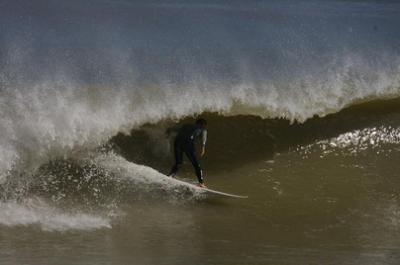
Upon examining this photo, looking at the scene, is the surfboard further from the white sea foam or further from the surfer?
the white sea foam

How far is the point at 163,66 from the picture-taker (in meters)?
15.0

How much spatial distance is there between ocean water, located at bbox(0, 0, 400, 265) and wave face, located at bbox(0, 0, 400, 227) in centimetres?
4

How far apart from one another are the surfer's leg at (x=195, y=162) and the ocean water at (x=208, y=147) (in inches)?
13.9

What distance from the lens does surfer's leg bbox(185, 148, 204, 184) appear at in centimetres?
1099

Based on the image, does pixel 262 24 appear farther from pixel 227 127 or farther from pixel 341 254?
pixel 341 254

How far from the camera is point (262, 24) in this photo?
18.7 meters

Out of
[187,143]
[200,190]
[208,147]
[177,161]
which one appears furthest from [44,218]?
[208,147]

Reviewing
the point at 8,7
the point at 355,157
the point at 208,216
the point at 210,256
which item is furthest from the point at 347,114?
the point at 8,7

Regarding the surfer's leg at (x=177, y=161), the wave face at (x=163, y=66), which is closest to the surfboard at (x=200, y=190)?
the surfer's leg at (x=177, y=161)

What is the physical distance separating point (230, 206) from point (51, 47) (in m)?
7.11

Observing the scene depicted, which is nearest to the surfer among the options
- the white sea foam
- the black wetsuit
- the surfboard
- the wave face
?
the black wetsuit

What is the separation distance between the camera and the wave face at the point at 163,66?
38.2 ft

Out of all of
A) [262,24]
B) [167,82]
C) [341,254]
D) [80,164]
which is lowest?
[341,254]

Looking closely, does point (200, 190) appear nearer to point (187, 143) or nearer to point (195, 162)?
point (195, 162)
